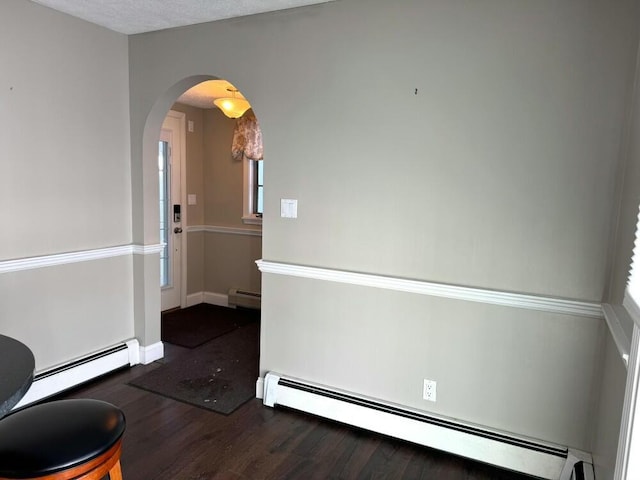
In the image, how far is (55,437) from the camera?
136cm

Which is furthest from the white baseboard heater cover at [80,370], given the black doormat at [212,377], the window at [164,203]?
the window at [164,203]

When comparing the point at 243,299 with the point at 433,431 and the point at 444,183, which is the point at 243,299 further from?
the point at 444,183

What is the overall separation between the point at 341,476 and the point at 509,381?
3.22 ft

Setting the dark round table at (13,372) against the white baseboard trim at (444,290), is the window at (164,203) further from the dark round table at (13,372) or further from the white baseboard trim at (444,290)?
the dark round table at (13,372)

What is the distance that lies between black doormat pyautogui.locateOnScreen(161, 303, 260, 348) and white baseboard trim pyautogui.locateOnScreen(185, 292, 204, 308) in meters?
0.06

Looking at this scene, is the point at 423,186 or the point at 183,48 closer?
the point at 423,186

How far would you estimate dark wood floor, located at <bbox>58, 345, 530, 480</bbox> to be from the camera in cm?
226

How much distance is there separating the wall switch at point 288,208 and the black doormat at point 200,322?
1772mm

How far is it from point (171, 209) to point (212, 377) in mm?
2264

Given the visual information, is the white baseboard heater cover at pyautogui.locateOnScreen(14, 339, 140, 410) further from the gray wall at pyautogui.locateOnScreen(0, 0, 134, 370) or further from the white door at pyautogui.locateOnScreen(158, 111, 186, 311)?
the white door at pyautogui.locateOnScreen(158, 111, 186, 311)

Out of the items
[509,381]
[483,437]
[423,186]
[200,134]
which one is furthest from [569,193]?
[200,134]

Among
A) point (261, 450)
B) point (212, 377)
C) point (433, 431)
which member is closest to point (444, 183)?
point (433, 431)

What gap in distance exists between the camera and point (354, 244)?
2641 mm

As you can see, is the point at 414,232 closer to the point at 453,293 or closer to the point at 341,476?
the point at 453,293
